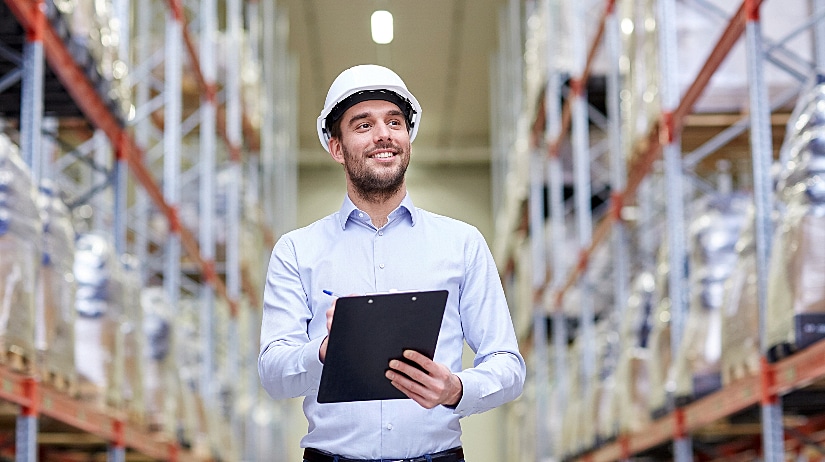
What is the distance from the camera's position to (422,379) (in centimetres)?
230

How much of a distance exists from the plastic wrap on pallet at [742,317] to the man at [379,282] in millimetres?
3425

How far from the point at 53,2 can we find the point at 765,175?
Answer: 3.54 meters

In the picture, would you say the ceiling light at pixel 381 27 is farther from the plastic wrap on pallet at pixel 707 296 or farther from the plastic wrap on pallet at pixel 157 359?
the plastic wrap on pallet at pixel 707 296

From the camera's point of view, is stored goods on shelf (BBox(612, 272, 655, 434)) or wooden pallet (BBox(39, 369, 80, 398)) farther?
stored goods on shelf (BBox(612, 272, 655, 434))

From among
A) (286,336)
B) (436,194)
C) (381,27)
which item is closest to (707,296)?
(286,336)

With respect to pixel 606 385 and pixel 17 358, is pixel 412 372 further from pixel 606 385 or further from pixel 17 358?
pixel 606 385

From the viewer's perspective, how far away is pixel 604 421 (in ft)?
32.1

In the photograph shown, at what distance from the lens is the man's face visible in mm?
2518

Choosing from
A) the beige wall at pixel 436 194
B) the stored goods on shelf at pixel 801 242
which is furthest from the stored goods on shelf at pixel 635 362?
the beige wall at pixel 436 194

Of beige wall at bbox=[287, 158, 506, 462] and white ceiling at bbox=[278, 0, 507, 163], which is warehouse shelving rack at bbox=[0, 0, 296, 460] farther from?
beige wall at bbox=[287, 158, 506, 462]

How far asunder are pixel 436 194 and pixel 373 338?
2117 centimetres

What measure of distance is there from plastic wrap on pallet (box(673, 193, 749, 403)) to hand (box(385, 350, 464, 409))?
4.30m

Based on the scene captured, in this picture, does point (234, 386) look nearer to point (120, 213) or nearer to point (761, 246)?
point (120, 213)

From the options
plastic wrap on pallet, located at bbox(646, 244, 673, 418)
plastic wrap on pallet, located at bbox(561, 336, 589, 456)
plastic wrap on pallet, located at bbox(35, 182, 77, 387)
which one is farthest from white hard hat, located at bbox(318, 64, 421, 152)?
plastic wrap on pallet, located at bbox(561, 336, 589, 456)
